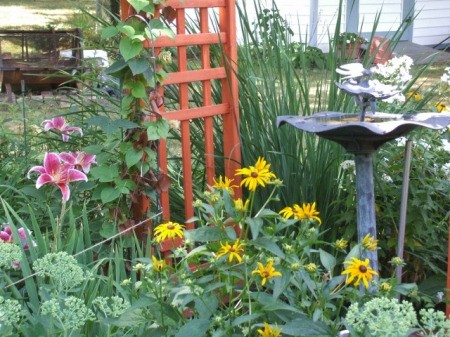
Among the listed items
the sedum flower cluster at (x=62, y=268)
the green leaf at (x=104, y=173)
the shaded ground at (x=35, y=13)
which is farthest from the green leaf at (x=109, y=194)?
the shaded ground at (x=35, y=13)

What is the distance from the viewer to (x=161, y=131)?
359 centimetres

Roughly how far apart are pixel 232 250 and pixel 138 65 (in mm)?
1483

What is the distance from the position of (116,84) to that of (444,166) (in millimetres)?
1692

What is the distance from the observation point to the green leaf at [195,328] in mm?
2129

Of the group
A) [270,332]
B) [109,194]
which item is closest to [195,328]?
[270,332]

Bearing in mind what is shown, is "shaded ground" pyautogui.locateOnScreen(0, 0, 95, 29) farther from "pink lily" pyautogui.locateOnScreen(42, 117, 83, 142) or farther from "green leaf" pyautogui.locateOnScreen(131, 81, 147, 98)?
"green leaf" pyautogui.locateOnScreen(131, 81, 147, 98)

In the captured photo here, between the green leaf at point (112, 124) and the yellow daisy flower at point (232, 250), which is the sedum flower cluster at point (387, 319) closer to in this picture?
the yellow daisy flower at point (232, 250)

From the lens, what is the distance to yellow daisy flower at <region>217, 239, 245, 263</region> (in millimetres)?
2232

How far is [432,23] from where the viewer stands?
61.0 ft

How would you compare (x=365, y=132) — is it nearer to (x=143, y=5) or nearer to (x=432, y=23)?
(x=143, y=5)

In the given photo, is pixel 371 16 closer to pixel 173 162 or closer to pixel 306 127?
pixel 173 162

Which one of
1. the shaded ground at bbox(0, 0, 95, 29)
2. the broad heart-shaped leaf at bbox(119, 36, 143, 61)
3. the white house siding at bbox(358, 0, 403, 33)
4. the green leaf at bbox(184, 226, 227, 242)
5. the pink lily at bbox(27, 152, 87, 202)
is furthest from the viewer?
the shaded ground at bbox(0, 0, 95, 29)

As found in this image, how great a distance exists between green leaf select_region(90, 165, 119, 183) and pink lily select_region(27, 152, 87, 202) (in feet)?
0.62

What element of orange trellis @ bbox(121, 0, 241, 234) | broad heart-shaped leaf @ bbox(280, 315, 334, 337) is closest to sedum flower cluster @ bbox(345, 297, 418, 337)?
broad heart-shaped leaf @ bbox(280, 315, 334, 337)
